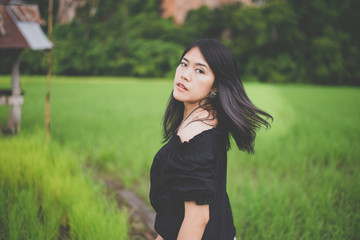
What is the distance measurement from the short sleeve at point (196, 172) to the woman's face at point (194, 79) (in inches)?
7.2

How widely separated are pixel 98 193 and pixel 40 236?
675mm

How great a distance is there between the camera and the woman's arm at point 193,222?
80cm

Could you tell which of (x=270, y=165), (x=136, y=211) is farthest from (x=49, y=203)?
(x=270, y=165)

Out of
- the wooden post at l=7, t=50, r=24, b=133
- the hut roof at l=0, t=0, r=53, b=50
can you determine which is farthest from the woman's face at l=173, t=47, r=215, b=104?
the wooden post at l=7, t=50, r=24, b=133

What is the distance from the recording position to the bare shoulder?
2.83 feet

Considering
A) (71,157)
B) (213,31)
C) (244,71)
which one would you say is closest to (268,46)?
(244,71)

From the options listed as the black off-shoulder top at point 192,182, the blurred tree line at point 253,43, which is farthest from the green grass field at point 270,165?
the blurred tree line at point 253,43

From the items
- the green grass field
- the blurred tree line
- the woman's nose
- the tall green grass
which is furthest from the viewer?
the blurred tree line

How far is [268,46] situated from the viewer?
26000mm

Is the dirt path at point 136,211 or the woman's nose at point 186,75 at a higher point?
the woman's nose at point 186,75

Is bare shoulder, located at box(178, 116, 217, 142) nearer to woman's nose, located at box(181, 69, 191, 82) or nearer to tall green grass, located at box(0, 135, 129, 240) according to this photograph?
woman's nose, located at box(181, 69, 191, 82)

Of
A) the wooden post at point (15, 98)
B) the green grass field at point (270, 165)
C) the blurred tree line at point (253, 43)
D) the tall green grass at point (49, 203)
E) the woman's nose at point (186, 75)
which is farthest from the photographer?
the blurred tree line at point (253, 43)

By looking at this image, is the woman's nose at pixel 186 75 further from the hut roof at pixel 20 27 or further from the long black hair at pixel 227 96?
the hut roof at pixel 20 27

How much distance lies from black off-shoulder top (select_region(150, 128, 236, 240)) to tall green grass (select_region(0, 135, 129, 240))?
65cm
